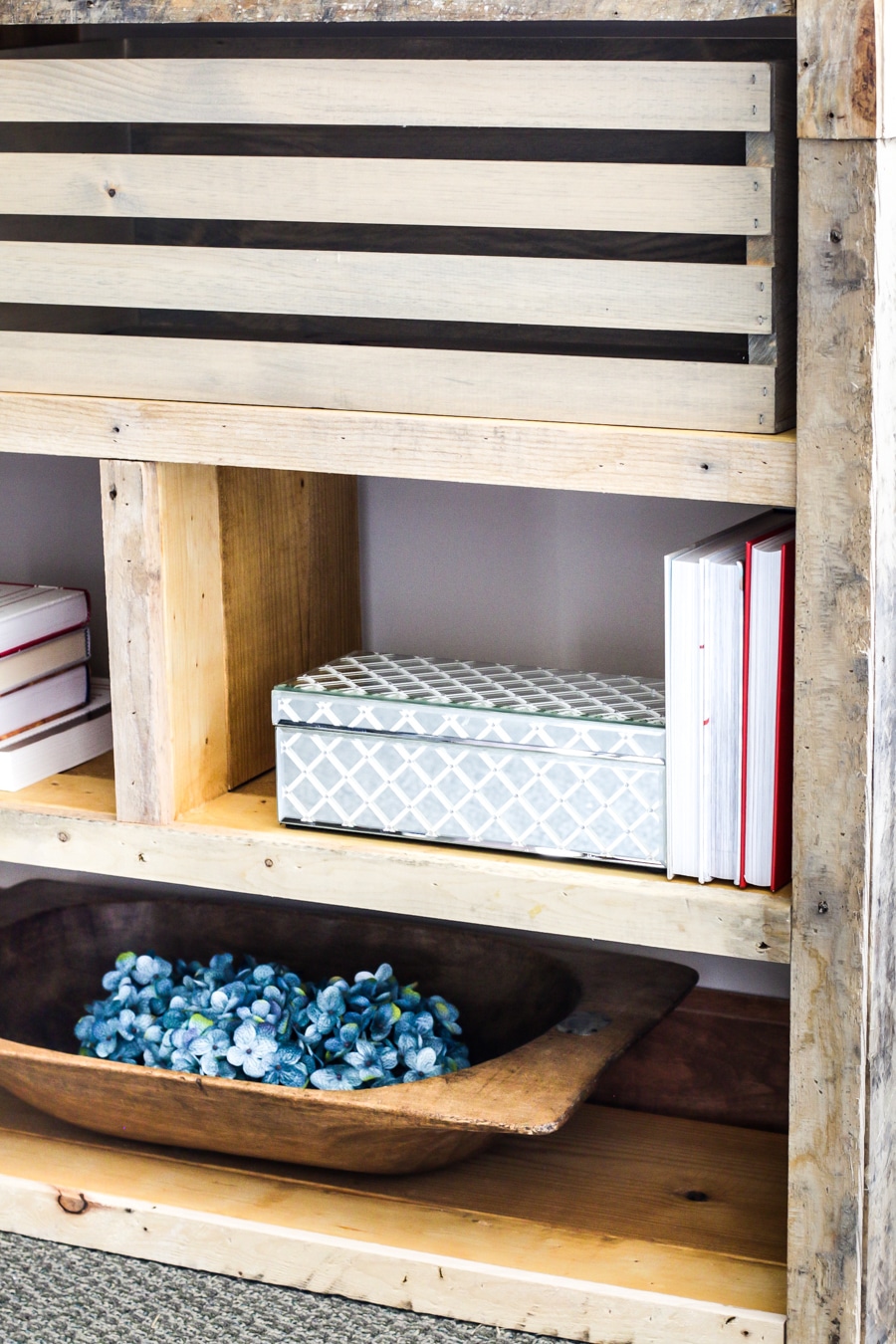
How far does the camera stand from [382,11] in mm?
1221

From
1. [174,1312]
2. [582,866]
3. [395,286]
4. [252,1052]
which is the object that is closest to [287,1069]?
[252,1052]

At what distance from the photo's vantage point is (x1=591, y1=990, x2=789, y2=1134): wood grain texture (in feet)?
5.52

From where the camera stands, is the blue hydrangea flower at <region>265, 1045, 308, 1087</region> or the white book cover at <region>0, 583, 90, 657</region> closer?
the blue hydrangea flower at <region>265, 1045, 308, 1087</region>

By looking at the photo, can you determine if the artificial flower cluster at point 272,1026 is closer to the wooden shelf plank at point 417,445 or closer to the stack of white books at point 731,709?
the stack of white books at point 731,709

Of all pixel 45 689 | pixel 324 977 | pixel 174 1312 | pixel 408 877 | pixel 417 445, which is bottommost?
pixel 174 1312

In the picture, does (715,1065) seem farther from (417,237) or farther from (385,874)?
(417,237)

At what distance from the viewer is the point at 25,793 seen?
158cm

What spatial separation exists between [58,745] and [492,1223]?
2.04 feet

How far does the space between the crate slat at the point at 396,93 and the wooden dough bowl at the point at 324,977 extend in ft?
2.52

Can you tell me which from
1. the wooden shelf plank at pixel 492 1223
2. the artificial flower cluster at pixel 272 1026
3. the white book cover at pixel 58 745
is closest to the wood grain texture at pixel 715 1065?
the wooden shelf plank at pixel 492 1223

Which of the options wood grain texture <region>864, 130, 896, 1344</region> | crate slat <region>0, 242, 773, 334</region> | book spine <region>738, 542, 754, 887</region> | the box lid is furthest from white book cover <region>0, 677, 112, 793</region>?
wood grain texture <region>864, 130, 896, 1344</region>

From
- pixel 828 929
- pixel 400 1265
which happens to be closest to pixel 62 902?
pixel 400 1265

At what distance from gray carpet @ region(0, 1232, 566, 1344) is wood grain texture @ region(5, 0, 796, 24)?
1.04m

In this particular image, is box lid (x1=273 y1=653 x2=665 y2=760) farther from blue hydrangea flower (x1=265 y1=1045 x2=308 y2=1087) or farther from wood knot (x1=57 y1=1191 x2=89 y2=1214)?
wood knot (x1=57 y1=1191 x2=89 y2=1214)
